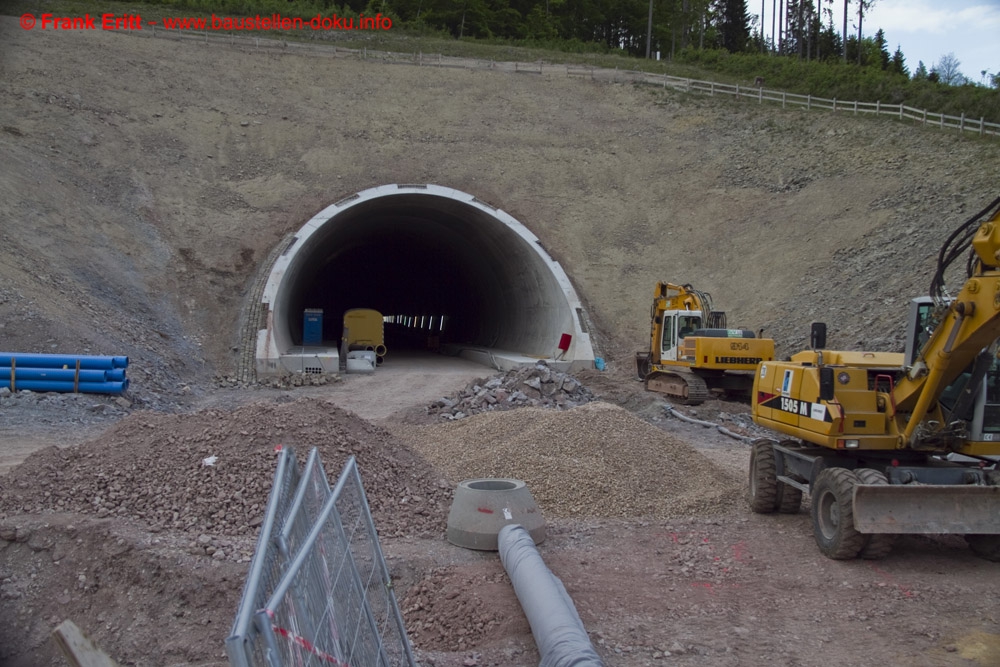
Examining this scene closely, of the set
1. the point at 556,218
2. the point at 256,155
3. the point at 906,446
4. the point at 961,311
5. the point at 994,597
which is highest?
the point at 256,155

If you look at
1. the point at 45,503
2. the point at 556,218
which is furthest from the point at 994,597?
the point at 556,218

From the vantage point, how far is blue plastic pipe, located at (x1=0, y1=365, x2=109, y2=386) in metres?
14.5

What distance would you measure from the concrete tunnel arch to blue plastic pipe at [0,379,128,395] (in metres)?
5.59

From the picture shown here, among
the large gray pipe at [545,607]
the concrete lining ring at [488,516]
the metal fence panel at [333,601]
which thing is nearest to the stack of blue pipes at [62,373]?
the concrete lining ring at [488,516]

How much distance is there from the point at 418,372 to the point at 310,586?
20.1 meters

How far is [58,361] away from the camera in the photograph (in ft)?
48.6

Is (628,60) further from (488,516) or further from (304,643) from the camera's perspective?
(304,643)

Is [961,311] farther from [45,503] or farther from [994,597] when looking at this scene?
[45,503]

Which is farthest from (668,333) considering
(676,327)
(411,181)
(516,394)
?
(411,181)

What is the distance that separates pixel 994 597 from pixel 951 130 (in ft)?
80.0

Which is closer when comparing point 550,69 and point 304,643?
point 304,643

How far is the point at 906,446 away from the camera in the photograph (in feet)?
25.0

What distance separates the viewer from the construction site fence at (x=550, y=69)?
1314 inches

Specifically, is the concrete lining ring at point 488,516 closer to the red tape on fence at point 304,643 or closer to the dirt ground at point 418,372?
the dirt ground at point 418,372
